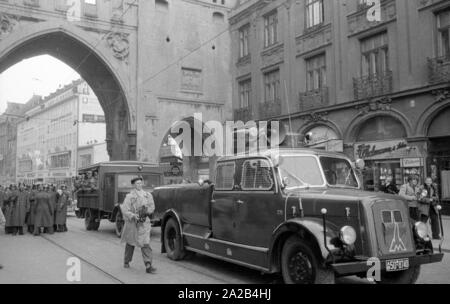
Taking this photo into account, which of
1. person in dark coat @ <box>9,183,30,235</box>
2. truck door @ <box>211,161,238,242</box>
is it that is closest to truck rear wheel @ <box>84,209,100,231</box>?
person in dark coat @ <box>9,183,30,235</box>

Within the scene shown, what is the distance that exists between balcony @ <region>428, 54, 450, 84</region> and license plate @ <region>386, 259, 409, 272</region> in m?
12.1

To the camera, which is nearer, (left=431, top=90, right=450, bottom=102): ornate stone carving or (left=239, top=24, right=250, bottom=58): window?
(left=431, top=90, right=450, bottom=102): ornate stone carving

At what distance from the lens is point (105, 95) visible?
28516mm

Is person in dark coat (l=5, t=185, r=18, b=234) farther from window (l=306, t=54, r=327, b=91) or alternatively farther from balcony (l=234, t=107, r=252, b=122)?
balcony (l=234, t=107, r=252, b=122)

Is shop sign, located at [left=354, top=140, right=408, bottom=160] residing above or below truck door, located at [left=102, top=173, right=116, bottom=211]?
above

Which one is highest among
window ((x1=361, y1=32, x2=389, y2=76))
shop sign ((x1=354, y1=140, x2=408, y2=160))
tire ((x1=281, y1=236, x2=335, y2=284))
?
window ((x1=361, y1=32, x2=389, y2=76))

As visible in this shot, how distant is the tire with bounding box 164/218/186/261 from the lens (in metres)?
Answer: 9.03

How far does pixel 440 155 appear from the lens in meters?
16.6

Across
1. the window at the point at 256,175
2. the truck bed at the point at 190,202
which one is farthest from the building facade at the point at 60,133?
the window at the point at 256,175

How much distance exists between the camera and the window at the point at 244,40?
27250mm

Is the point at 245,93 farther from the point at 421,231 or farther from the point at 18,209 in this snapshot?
the point at 421,231

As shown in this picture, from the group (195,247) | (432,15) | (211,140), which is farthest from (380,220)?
(211,140)

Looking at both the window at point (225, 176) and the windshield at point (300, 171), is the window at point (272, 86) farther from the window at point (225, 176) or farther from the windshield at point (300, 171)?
the windshield at point (300, 171)

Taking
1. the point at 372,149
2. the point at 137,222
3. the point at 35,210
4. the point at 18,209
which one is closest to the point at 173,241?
the point at 137,222
